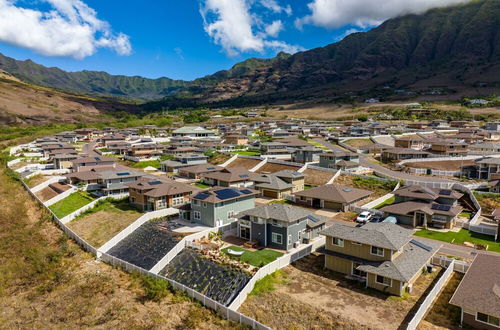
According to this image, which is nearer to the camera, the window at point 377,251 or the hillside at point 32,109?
the window at point 377,251

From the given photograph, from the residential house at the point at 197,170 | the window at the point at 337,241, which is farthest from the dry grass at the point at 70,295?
the residential house at the point at 197,170

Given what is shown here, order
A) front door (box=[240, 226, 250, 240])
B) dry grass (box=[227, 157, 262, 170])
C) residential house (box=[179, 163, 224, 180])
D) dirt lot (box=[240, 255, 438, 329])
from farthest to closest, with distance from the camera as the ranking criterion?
dry grass (box=[227, 157, 262, 170]) → residential house (box=[179, 163, 224, 180]) → front door (box=[240, 226, 250, 240]) → dirt lot (box=[240, 255, 438, 329])

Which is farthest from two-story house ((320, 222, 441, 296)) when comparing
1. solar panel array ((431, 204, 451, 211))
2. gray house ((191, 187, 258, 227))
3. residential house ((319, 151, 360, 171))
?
residential house ((319, 151, 360, 171))

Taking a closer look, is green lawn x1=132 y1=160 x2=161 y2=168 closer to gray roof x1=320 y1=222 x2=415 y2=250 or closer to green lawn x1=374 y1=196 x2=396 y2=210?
green lawn x1=374 y1=196 x2=396 y2=210

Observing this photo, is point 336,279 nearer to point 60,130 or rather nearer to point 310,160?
point 310,160

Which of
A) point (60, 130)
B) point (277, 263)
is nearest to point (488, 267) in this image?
point (277, 263)

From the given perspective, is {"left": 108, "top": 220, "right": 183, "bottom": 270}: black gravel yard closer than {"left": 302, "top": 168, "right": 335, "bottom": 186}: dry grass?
Yes

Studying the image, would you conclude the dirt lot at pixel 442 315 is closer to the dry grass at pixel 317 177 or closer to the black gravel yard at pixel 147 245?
the black gravel yard at pixel 147 245
